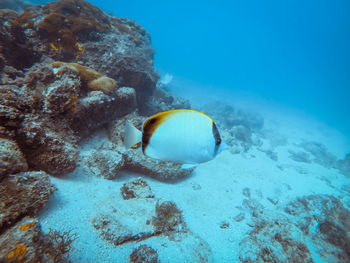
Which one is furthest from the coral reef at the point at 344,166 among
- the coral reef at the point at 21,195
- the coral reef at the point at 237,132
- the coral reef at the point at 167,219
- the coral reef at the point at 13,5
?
the coral reef at the point at 13,5

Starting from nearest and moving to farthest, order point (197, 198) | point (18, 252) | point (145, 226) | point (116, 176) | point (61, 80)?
point (18, 252) < point (145, 226) < point (61, 80) < point (116, 176) < point (197, 198)

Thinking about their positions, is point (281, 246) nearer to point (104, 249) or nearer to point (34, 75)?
point (104, 249)

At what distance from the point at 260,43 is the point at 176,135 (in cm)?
14628

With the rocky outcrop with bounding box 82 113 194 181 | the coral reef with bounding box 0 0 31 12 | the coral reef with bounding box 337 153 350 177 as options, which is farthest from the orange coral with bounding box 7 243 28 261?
the coral reef with bounding box 0 0 31 12

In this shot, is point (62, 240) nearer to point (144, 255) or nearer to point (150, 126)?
point (144, 255)

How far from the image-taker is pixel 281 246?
2.85 meters

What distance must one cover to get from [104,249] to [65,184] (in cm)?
137

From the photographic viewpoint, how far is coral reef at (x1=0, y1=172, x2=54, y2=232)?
177 centimetres

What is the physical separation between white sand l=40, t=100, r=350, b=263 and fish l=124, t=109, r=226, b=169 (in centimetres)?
181

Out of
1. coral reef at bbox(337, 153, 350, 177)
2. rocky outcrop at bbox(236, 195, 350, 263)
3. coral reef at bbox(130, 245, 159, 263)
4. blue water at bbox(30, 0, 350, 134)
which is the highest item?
blue water at bbox(30, 0, 350, 134)

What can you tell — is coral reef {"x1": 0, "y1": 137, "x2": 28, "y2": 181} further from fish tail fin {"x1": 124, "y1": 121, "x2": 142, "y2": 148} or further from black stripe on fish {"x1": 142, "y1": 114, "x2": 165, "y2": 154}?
black stripe on fish {"x1": 142, "y1": 114, "x2": 165, "y2": 154}

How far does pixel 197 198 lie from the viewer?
13.9ft

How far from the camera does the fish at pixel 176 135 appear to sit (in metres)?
1.35

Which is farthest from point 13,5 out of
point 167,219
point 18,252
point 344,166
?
point 344,166
